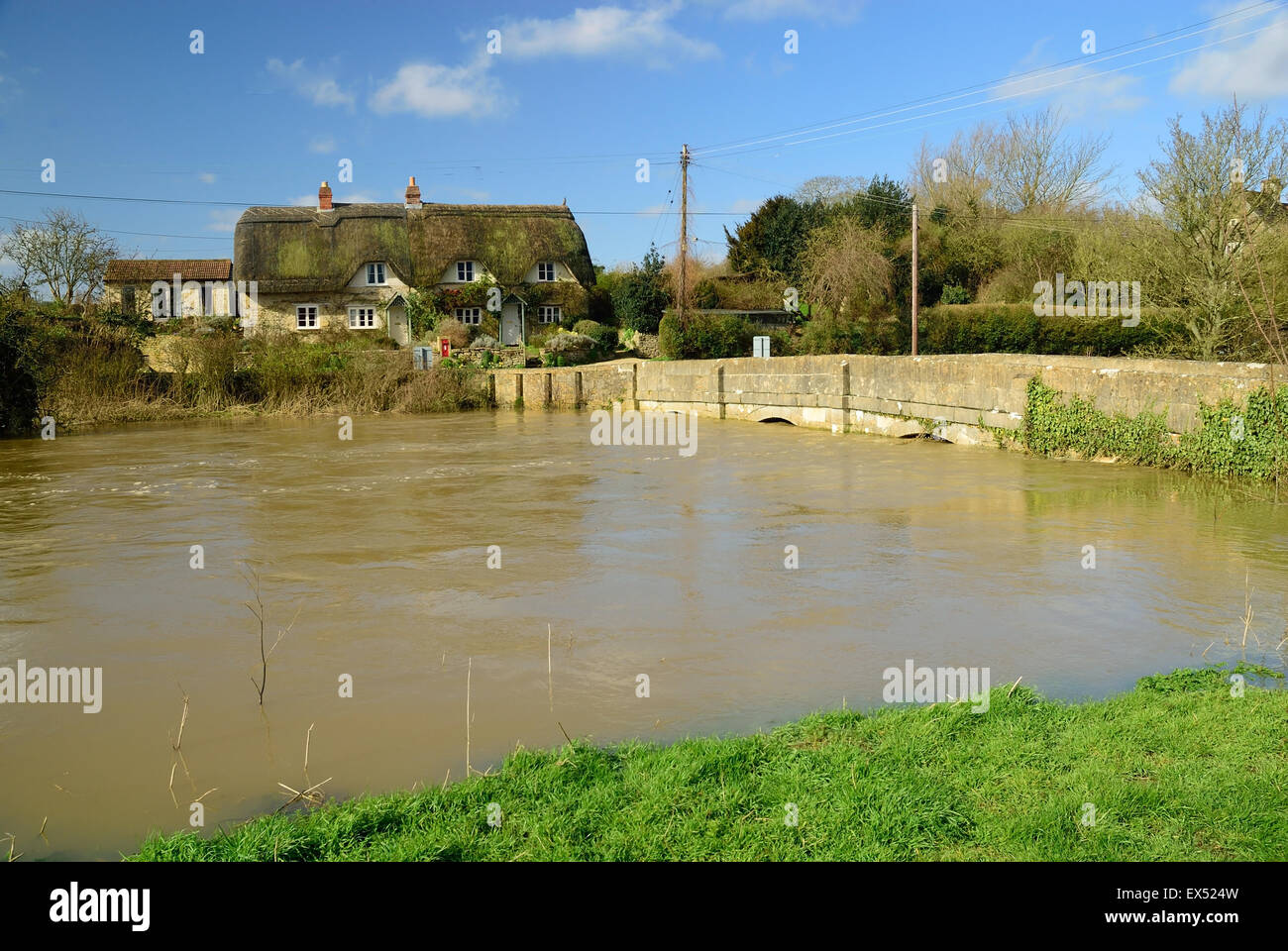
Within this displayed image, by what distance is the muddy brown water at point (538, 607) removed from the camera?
4.71m

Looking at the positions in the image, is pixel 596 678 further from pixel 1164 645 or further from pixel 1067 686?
pixel 1164 645

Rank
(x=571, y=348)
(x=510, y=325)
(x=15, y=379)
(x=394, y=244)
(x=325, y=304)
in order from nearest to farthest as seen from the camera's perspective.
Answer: (x=15, y=379), (x=571, y=348), (x=510, y=325), (x=325, y=304), (x=394, y=244)

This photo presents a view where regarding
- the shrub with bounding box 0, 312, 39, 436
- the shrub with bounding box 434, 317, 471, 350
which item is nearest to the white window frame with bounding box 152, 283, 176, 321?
the shrub with bounding box 434, 317, 471, 350

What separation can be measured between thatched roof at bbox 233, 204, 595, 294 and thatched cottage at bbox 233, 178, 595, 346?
45 mm

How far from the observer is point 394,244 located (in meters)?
46.1

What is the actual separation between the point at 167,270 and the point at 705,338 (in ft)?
106

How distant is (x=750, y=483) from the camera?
13.1 metres

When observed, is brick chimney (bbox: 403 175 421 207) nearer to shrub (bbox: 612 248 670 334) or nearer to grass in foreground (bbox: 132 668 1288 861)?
shrub (bbox: 612 248 670 334)

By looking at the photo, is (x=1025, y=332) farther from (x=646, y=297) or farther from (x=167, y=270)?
(x=167, y=270)

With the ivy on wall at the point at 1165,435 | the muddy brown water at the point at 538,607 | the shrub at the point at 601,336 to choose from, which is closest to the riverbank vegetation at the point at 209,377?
the shrub at the point at 601,336

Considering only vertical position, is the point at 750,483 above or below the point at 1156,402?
below

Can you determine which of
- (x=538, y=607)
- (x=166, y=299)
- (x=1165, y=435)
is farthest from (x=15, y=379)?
(x=166, y=299)

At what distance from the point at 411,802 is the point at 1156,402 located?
36.7 feet
